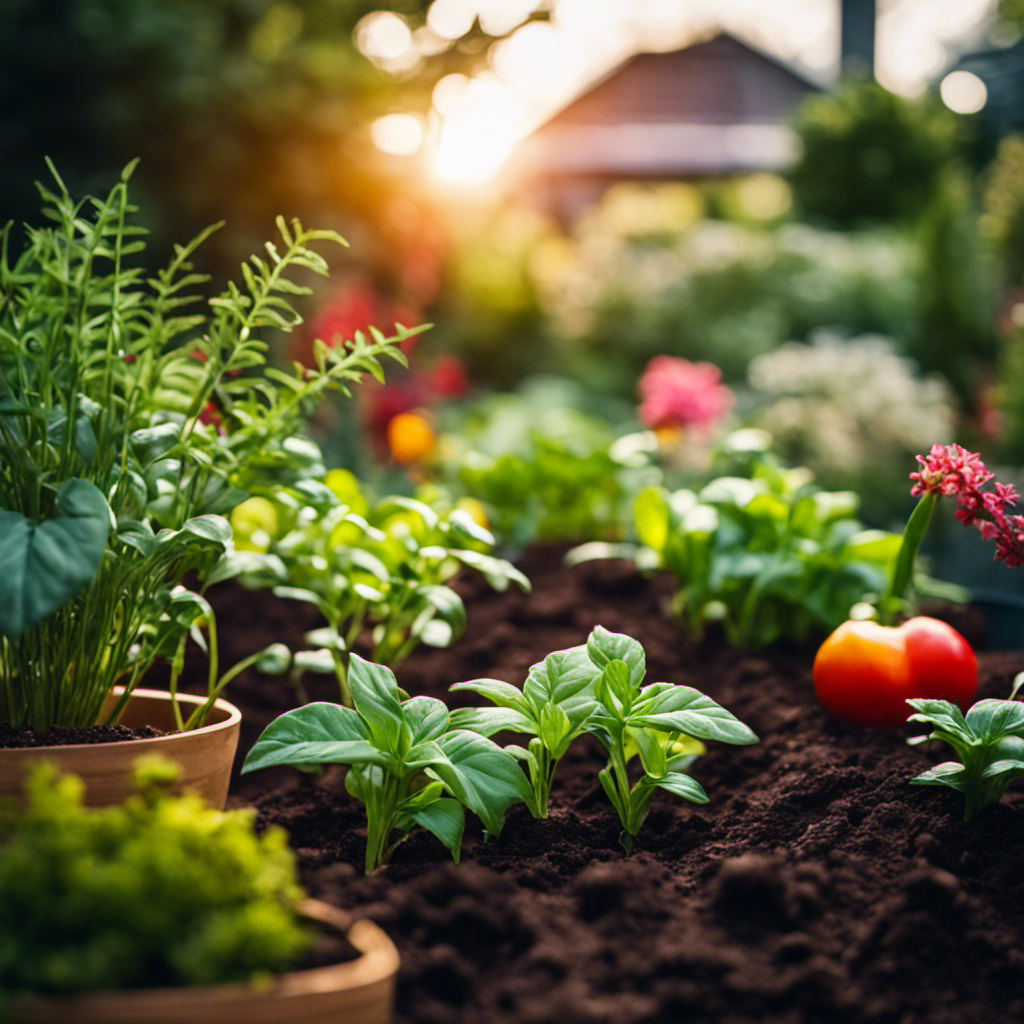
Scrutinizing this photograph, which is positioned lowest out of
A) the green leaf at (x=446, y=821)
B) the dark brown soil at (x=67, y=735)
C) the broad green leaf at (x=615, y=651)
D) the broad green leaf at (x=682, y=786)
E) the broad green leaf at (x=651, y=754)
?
the green leaf at (x=446, y=821)

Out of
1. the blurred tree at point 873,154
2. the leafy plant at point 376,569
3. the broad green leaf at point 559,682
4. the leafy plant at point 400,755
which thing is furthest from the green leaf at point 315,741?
the blurred tree at point 873,154

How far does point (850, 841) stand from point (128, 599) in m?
1.06

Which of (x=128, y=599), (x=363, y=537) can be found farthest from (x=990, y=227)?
(x=128, y=599)

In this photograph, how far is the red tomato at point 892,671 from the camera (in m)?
1.62

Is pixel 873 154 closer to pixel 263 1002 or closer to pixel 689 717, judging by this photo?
pixel 689 717

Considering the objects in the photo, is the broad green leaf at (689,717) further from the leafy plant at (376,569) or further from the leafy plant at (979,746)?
the leafy plant at (376,569)

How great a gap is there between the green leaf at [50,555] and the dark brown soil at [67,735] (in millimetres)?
277

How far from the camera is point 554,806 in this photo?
146 cm

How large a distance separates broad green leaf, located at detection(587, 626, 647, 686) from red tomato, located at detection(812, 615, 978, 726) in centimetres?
51

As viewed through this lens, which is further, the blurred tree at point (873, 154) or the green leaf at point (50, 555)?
the blurred tree at point (873, 154)

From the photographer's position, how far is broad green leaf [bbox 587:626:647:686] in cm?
132

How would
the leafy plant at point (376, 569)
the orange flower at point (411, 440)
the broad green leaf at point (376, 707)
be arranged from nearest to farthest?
the broad green leaf at point (376, 707)
the leafy plant at point (376, 569)
the orange flower at point (411, 440)

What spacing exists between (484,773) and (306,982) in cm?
44

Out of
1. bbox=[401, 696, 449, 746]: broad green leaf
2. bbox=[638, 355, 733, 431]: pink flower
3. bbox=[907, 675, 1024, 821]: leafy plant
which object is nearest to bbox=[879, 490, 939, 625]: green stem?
bbox=[907, 675, 1024, 821]: leafy plant
